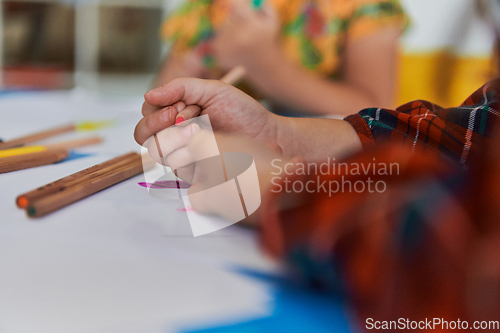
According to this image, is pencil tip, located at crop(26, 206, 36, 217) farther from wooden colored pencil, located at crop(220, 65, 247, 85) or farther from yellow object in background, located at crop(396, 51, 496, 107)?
yellow object in background, located at crop(396, 51, 496, 107)

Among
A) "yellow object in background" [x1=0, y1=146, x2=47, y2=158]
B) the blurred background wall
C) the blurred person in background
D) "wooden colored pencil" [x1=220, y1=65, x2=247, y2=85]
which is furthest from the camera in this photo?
the blurred background wall

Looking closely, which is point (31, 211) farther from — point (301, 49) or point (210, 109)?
point (301, 49)

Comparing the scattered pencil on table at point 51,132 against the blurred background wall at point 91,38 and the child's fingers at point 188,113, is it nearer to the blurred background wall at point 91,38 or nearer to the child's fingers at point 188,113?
the child's fingers at point 188,113

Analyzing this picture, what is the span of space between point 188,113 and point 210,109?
0.01 m

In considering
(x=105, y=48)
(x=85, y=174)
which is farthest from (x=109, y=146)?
(x=105, y=48)

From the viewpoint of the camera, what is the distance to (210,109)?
207mm

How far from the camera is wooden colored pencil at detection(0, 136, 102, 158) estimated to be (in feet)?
0.75

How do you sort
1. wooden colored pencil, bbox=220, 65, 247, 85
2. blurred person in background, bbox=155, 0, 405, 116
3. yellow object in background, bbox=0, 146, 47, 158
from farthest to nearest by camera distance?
blurred person in background, bbox=155, 0, 405, 116 → wooden colored pencil, bbox=220, 65, 247, 85 → yellow object in background, bbox=0, 146, 47, 158

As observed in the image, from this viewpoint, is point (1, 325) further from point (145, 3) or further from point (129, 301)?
point (145, 3)

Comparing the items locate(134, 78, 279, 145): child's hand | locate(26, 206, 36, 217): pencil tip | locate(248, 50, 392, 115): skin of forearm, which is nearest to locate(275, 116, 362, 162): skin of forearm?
locate(134, 78, 279, 145): child's hand

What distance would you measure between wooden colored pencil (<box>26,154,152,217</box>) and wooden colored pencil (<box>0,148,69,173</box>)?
0.17ft

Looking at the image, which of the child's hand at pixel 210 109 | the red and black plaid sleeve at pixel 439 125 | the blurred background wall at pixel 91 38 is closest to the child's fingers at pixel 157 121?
the child's hand at pixel 210 109

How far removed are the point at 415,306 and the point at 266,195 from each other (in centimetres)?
7

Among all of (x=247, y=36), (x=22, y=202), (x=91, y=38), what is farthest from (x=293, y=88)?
(x=91, y=38)
